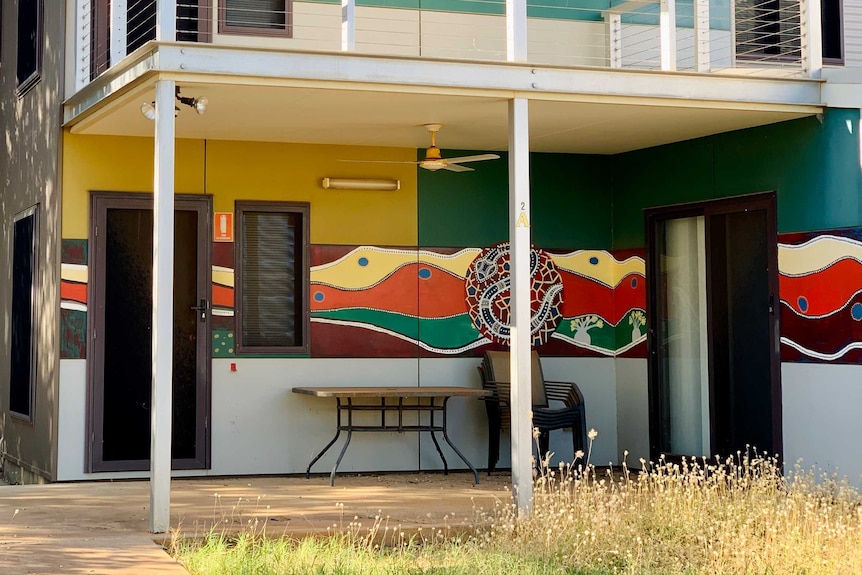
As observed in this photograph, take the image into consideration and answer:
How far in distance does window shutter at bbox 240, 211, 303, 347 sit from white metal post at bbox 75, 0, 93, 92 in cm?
166

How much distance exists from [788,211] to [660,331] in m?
1.82

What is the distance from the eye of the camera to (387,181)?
1042 centimetres

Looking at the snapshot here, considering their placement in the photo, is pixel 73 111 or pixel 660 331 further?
pixel 660 331

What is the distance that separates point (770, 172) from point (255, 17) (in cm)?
411

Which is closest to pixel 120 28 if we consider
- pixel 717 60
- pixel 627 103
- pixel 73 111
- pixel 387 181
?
pixel 73 111

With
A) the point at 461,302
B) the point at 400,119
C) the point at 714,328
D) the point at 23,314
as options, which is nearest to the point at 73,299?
the point at 23,314

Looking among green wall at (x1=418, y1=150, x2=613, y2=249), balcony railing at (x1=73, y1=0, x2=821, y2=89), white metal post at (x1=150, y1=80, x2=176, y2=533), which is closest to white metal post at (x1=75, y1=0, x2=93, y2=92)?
balcony railing at (x1=73, y1=0, x2=821, y2=89)

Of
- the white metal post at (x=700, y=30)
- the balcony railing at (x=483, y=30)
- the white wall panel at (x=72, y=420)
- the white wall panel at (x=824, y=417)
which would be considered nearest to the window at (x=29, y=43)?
the balcony railing at (x=483, y=30)

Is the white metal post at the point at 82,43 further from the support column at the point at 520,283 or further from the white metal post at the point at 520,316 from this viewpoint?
the white metal post at the point at 520,316

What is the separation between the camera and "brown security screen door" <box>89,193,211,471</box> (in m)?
9.70

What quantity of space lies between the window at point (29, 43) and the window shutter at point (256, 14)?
194 centimetres

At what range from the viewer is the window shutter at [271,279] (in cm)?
1014

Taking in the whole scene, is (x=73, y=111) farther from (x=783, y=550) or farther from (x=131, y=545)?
(x=783, y=550)

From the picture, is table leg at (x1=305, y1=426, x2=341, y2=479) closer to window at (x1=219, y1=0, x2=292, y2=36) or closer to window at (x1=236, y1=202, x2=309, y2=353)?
window at (x1=236, y1=202, x2=309, y2=353)
